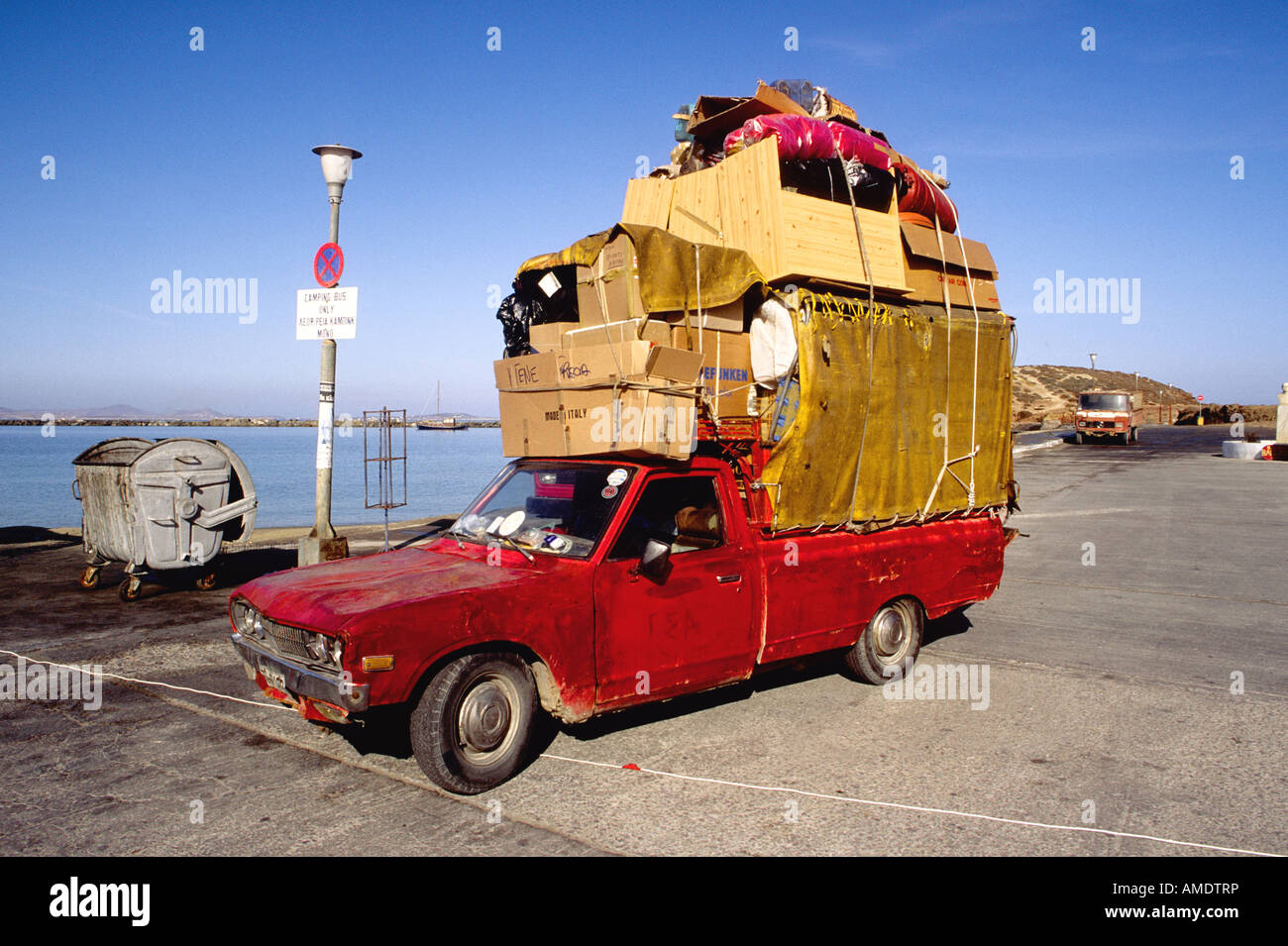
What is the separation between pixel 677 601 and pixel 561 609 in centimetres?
77

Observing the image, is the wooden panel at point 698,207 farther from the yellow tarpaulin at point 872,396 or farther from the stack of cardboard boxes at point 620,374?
the stack of cardboard boxes at point 620,374

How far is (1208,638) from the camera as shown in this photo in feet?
25.3

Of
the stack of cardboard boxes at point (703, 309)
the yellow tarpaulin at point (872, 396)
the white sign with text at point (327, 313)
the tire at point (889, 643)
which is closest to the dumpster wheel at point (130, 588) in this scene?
the white sign with text at point (327, 313)

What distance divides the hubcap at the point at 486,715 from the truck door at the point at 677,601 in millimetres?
513

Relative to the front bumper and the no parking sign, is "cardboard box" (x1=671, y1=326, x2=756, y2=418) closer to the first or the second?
the front bumper

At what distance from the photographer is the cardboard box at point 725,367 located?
18.5ft

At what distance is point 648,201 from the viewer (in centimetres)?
734

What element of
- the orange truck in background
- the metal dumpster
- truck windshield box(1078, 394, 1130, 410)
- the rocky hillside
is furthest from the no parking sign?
the rocky hillside

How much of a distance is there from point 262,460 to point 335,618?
207 ft

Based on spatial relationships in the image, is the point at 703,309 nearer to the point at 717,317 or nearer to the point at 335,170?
the point at 717,317

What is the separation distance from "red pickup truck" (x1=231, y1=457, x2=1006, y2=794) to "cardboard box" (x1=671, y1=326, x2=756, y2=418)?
50 cm

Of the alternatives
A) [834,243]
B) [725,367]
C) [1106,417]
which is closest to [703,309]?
[725,367]
